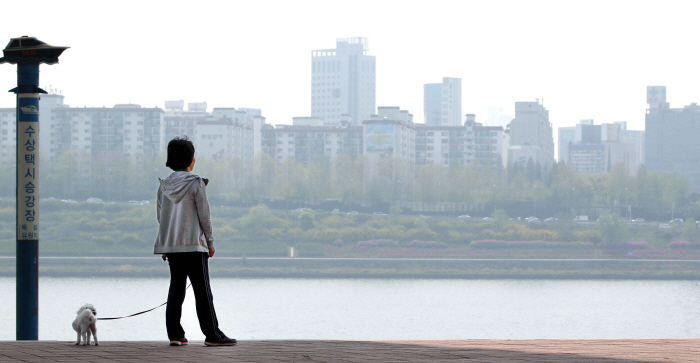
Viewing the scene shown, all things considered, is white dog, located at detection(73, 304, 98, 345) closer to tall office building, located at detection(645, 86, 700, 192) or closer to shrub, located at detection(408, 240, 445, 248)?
shrub, located at detection(408, 240, 445, 248)

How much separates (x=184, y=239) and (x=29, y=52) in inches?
113

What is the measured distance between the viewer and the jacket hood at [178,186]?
466 centimetres

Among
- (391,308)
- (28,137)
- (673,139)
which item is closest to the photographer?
(28,137)

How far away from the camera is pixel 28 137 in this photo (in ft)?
21.5

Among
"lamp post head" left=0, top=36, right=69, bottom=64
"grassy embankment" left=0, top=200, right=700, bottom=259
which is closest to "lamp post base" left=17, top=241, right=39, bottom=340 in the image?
"lamp post head" left=0, top=36, right=69, bottom=64

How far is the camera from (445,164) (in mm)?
100312

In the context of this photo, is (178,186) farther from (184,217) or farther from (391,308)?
(391,308)

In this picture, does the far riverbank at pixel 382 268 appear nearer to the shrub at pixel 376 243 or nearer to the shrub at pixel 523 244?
the shrub at pixel 523 244


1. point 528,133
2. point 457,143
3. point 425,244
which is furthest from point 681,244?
point 528,133

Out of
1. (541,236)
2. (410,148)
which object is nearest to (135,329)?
(541,236)

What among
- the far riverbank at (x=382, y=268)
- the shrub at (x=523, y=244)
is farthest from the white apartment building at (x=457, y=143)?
the far riverbank at (x=382, y=268)

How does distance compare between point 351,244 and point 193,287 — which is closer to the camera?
point 193,287

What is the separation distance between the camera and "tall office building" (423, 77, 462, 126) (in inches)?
7160

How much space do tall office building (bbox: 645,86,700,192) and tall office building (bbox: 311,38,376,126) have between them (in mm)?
64240
